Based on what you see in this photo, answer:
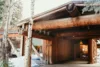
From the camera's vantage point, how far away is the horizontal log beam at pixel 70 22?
6.37 metres

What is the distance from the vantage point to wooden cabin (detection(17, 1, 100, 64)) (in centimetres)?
659

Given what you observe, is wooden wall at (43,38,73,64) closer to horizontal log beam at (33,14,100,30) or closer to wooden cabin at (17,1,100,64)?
wooden cabin at (17,1,100,64)

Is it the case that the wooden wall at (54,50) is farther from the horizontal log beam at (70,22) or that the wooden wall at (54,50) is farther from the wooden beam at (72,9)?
the wooden beam at (72,9)

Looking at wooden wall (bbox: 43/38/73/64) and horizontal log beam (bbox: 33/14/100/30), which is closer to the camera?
horizontal log beam (bbox: 33/14/100/30)

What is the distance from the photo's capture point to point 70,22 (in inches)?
274

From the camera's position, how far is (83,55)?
64.2ft

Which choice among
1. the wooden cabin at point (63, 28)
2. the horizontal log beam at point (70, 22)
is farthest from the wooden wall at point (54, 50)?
the horizontal log beam at point (70, 22)

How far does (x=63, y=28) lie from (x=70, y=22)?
92.0 inches

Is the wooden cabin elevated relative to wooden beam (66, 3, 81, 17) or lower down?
lower down

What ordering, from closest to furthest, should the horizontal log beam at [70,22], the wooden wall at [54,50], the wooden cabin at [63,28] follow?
the horizontal log beam at [70,22]
the wooden cabin at [63,28]
the wooden wall at [54,50]

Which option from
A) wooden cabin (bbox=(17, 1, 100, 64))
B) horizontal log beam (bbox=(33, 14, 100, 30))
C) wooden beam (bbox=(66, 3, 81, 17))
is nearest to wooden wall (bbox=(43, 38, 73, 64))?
wooden cabin (bbox=(17, 1, 100, 64))

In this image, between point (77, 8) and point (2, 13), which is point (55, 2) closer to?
point (2, 13)

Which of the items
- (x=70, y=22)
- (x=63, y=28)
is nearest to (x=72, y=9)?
(x=70, y=22)

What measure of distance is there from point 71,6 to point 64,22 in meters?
0.93
